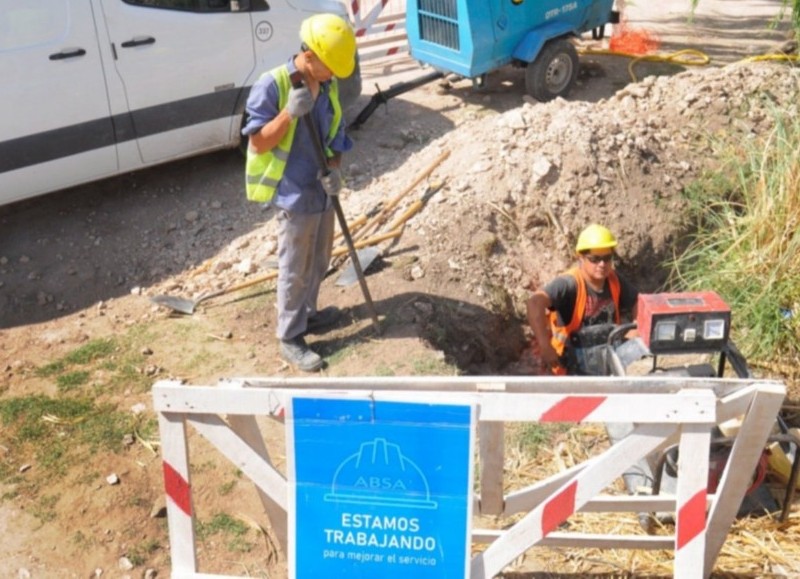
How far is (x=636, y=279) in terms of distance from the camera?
24.3 feet

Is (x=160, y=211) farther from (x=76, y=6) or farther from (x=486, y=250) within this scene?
(x=486, y=250)

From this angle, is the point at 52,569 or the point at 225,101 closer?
the point at 52,569

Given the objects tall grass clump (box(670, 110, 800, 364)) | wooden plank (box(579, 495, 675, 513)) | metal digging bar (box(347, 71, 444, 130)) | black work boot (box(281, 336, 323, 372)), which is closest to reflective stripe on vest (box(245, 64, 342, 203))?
black work boot (box(281, 336, 323, 372))

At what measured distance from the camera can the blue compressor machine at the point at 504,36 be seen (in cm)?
923

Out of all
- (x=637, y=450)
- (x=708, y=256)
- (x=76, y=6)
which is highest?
(x=76, y=6)

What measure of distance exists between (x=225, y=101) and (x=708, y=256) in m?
4.08

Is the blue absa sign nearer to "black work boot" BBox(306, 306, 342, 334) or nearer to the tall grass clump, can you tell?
"black work boot" BBox(306, 306, 342, 334)

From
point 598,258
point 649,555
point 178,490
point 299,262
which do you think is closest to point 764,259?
point 598,258

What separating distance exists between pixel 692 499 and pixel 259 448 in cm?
163

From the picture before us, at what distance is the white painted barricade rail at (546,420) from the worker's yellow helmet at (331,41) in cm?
205

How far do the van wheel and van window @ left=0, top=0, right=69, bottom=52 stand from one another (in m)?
4.86

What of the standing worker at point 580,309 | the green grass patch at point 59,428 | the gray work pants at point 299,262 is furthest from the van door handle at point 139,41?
the standing worker at point 580,309

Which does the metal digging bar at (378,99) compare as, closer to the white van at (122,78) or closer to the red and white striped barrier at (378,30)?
the white van at (122,78)

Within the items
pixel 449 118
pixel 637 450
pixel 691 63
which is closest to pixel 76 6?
pixel 449 118
